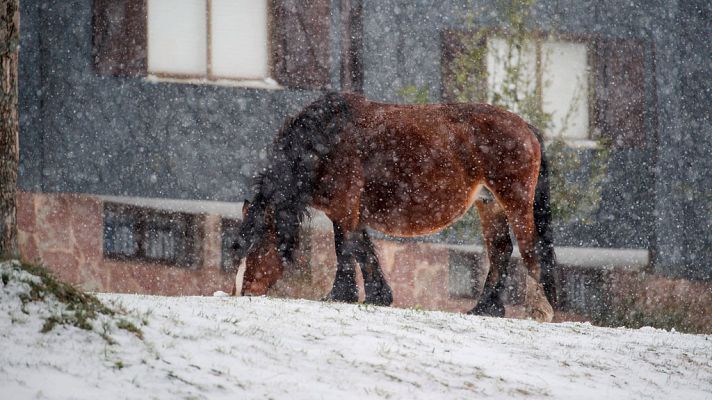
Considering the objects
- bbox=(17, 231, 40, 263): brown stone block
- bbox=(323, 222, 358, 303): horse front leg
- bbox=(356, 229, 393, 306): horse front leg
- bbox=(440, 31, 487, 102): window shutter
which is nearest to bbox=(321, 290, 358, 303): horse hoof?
bbox=(323, 222, 358, 303): horse front leg

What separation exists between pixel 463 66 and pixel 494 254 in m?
4.95

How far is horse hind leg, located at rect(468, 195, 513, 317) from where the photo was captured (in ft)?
30.3

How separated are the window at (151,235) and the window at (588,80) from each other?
14.8ft

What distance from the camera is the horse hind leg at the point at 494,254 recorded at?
9.23 m

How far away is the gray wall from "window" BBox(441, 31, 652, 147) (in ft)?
0.74

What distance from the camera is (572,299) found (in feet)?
49.0

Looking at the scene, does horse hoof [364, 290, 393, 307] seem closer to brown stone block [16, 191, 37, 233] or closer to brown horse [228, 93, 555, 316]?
brown horse [228, 93, 555, 316]

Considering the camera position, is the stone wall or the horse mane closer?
the horse mane

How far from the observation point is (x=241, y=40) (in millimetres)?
13227

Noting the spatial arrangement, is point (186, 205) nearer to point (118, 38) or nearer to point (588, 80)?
point (118, 38)

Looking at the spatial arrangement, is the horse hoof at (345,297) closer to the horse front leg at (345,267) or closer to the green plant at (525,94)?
the horse front leg at (345,267)

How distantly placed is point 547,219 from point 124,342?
4.89 m

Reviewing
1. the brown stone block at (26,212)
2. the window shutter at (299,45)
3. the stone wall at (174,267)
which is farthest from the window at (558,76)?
the brown stone block at (26,212)

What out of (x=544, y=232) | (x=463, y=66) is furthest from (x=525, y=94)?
(x=544, y=232)
